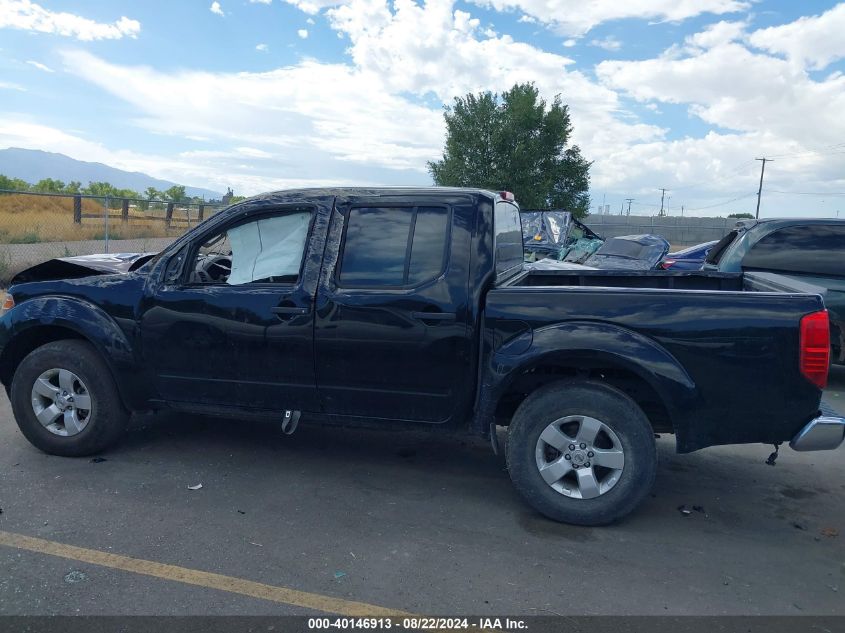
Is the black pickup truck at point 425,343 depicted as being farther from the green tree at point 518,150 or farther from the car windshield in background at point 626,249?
the green tree at point 518,150

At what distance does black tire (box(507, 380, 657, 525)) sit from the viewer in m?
3.98

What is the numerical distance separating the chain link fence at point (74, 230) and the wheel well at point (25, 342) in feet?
26.2

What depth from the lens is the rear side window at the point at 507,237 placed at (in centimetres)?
457

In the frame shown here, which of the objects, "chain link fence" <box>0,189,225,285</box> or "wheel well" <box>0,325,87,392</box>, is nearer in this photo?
"wheel well" <box>0,325,87,392</box>

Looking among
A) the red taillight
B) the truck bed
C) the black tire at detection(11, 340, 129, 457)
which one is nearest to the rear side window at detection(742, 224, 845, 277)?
the truck bed

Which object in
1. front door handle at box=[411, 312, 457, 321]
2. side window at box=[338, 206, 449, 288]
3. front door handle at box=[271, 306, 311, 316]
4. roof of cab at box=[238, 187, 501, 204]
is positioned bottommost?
front door handle at box=[271, 306, 311, 316]

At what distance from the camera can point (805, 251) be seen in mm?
7449

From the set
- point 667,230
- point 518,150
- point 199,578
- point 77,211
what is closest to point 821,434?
point 199,578

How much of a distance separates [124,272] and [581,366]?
336 centimetres

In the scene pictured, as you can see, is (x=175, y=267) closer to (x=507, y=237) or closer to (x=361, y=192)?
(x=361, y=192)

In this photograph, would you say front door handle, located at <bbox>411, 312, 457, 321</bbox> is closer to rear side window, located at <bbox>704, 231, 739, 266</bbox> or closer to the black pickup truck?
the black pickup truck

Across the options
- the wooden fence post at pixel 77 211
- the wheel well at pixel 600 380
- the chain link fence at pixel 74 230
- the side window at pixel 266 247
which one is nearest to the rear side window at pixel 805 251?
the wheel well at pixel 600 380

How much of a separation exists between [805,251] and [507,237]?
14.1ft

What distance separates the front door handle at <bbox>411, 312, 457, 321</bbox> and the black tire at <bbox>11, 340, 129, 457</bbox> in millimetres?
2327
